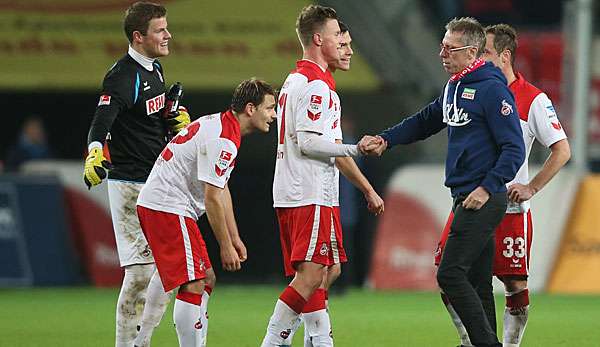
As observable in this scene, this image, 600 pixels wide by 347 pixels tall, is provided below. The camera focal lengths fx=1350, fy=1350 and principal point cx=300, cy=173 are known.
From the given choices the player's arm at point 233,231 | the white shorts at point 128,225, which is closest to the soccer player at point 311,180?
the player's arm at point 233,231

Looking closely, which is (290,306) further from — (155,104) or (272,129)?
(272,129)

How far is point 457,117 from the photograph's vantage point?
812 centimetres

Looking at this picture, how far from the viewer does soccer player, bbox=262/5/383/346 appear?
8.30 metres

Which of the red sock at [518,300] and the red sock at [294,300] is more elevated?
the red sock at [294,300]

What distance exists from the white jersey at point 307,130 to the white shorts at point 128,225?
3.03 ft

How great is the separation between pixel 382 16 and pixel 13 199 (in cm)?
593

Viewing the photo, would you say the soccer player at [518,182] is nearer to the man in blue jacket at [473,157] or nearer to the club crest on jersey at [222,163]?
the man in blue jacket at [473,157]

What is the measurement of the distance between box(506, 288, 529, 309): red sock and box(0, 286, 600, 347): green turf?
47.8 inches

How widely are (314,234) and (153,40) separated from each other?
1712 mm

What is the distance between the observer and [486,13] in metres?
21.2

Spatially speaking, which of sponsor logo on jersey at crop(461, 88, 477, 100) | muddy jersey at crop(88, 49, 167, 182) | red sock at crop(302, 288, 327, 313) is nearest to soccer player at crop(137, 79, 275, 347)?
muddy jersey at crop(88, 49, 167, 182)

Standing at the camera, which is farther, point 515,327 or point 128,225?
point 515,327

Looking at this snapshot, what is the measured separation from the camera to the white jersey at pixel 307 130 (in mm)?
8352

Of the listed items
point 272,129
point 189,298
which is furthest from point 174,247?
point 272,129
